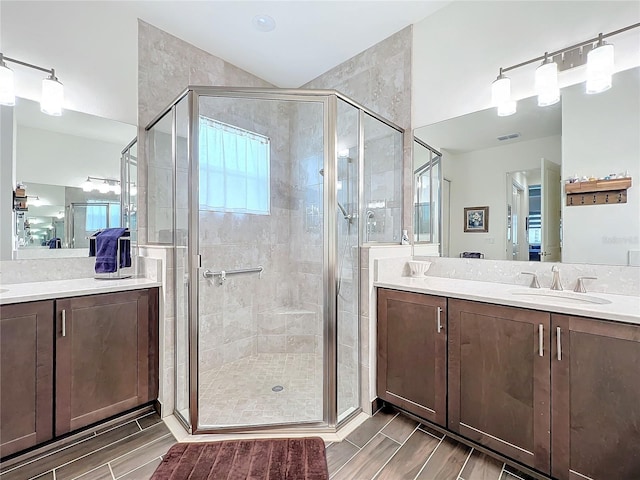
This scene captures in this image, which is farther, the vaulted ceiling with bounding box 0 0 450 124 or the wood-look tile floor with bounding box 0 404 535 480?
the vaulted ceiling with bounding box 0 0 450 124

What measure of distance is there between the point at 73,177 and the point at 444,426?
2923 mm

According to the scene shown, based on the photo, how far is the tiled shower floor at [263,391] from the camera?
1.93 m

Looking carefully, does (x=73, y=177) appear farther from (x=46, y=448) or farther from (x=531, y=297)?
(x=531, y=297)

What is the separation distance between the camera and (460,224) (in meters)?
2.27

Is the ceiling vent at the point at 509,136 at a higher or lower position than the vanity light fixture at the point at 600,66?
lower

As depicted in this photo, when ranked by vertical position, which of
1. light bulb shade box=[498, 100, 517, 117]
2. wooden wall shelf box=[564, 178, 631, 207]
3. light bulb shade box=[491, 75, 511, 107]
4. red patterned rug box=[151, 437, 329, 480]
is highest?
light bulb shade box=[491, 75, 511, 107]

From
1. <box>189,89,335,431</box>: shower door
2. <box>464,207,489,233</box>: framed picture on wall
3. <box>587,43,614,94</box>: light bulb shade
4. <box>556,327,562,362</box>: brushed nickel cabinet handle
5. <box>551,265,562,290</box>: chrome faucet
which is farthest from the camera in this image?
<box>464,207,489,233</box>: framed picture on wall

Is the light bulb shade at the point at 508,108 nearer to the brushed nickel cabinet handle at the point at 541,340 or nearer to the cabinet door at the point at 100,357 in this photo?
the brushed nickel cabinet handle at the point at 541,340

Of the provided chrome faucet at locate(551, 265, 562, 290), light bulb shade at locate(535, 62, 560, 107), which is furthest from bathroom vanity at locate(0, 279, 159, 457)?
light bulb shade at locate(535, 62, 560, 107)

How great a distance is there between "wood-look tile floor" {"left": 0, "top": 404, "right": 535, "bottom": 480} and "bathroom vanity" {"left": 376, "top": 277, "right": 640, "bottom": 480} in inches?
4.4

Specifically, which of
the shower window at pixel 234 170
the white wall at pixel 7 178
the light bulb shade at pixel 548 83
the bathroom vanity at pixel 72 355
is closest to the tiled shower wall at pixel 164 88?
the bathroom vanity at pixel 72 355

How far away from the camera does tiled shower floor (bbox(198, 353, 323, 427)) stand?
193 cm

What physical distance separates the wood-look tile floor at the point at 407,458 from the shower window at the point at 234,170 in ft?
6.47

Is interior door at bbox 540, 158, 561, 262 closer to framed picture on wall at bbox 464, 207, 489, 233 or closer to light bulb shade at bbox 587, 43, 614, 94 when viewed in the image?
framed picture on wall at bbox 464, 207, 489, 233
